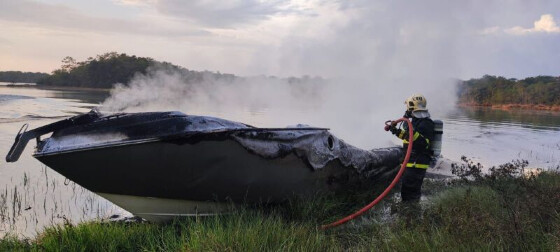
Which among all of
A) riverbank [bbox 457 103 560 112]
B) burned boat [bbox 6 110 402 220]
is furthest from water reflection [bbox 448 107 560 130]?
burned boat [bbox 6 110 402 220]

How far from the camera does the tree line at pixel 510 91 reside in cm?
6372

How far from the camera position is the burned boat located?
451 centimetres

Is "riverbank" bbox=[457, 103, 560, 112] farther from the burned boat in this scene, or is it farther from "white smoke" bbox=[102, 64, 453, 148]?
the burned boat

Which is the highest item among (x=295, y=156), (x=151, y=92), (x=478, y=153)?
(x=151, y=92)

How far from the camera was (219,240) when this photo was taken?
368cm

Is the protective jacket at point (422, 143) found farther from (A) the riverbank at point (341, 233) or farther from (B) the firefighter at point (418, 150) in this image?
(A) the riverbank at point (341, 233)

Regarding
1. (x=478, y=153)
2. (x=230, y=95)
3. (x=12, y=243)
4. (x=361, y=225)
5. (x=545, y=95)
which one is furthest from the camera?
(x=545, y=95)

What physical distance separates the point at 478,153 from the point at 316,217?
1314 cm

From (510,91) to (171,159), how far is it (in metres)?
74.5

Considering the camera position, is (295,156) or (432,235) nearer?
(432,235)

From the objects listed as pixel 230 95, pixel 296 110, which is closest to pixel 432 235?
pixel 230 95

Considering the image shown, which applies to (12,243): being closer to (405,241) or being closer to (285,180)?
(285,180)

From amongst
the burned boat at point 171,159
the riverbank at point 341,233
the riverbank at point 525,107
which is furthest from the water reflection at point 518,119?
the burned boat at point 171,159

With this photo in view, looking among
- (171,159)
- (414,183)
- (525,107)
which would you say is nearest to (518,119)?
(525,107)
